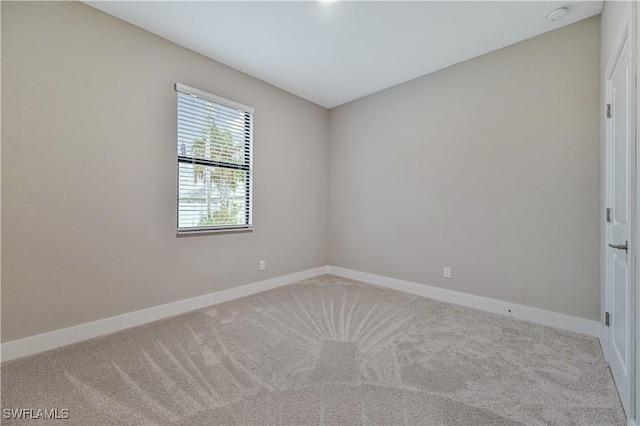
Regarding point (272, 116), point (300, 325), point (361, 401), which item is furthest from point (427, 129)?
point (361, 401)

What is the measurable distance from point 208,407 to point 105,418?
1.68ft

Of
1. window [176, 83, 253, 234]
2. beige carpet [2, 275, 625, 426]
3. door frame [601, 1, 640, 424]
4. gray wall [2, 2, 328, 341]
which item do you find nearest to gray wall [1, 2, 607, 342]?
gray wall [2, 2, 328, 341]

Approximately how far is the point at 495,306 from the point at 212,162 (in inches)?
135

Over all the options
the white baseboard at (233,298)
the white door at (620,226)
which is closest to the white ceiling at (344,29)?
the white door at (620,226)

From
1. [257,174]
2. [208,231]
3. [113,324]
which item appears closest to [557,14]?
[257,174]

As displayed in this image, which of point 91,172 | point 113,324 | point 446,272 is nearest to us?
point 91,172

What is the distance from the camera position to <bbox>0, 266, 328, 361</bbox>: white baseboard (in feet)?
6.77

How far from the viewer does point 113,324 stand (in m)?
2.48

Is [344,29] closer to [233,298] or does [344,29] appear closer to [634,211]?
[634,211]

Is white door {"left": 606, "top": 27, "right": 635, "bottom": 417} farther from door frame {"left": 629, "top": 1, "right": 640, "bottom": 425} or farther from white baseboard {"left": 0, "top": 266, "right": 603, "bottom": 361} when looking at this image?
white baseboard {"left": 0, "top": 266, "right": 603, "bottom": 361}

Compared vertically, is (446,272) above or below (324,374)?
above

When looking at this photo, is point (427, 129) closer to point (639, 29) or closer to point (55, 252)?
point (639, 29)

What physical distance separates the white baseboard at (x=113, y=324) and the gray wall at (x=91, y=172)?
55mm

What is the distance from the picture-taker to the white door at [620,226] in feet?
4.95
